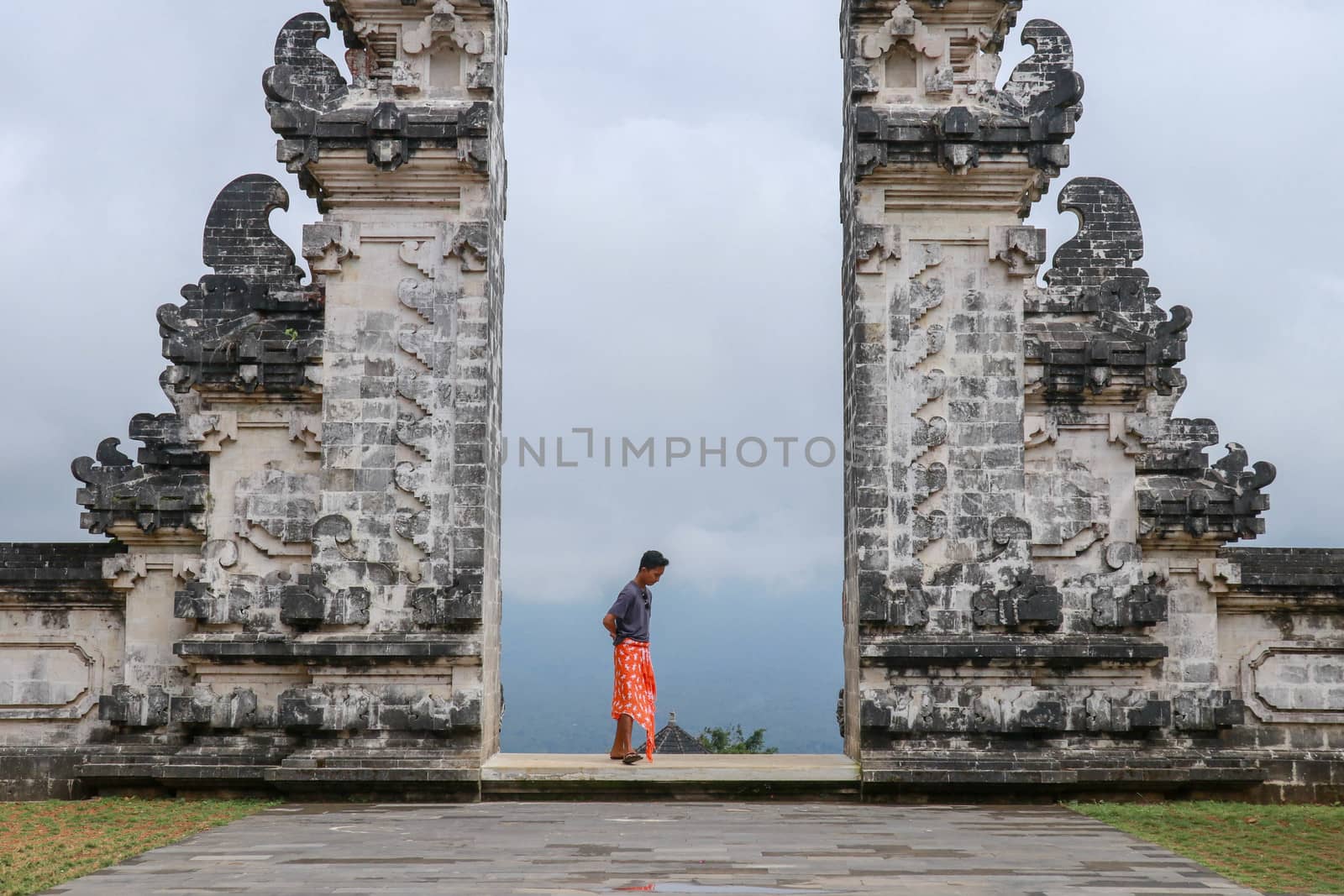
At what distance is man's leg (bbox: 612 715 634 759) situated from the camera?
1262cm

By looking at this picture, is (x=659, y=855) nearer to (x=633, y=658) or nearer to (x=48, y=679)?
(x=633, y=658)

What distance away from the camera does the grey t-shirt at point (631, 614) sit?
12602 millimetres

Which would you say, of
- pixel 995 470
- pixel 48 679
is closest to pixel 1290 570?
pixel 995 470

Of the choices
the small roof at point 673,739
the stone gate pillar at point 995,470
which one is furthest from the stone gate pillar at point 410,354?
the small roof at point 673,739

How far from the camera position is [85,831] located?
34.7 ft

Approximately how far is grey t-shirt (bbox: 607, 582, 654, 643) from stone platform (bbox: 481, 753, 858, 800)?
45.5 inches

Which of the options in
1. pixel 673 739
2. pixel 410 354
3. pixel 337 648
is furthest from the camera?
pixel 673 739

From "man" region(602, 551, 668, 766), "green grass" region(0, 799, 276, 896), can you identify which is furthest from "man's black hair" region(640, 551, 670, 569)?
"green grass" region(0, 799, 276, 896)

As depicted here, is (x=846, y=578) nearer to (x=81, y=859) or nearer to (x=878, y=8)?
(x=878, y=8)

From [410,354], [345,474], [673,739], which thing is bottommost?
[673,739]

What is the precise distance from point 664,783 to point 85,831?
4.66m

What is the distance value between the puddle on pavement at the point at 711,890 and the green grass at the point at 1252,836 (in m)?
2.74

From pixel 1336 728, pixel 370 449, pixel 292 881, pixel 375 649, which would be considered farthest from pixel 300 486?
pixel 1336 728

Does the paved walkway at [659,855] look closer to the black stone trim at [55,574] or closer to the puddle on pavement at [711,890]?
the puddle on pavement at [711,890]
